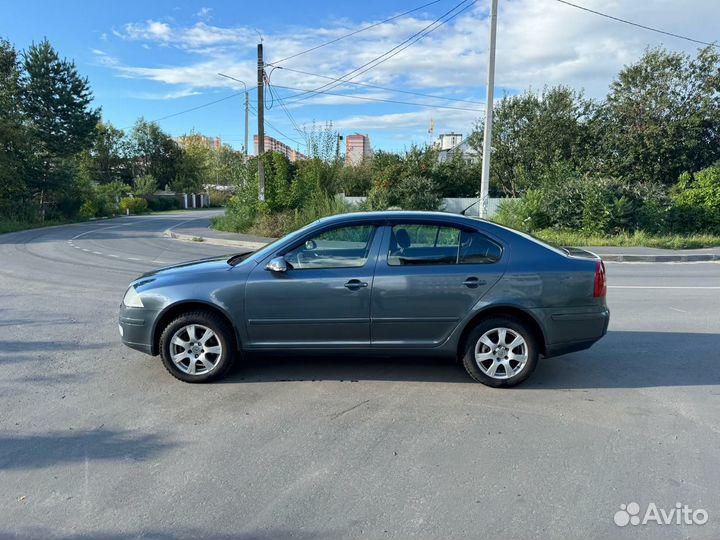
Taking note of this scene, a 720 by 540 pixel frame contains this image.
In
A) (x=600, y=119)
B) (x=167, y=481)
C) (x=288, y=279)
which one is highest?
(x=600, y=119)

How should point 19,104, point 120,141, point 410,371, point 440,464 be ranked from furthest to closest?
point 120,141, point 19,104, point 410,371, point 440,464

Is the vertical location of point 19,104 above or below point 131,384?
above

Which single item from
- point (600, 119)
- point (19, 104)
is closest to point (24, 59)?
point (19, 104)

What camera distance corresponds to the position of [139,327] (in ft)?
15.0

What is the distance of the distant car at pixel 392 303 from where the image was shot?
14.4 ft

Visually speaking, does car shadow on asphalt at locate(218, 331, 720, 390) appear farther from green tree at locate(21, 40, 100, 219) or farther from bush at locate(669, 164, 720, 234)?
green tree at locate(21, 40, 100, 219)

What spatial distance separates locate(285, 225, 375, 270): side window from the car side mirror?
0.27ft

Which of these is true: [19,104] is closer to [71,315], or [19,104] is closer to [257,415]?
[71,315]

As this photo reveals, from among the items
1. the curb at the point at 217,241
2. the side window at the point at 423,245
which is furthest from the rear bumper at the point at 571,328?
the curb at the point at 217,241

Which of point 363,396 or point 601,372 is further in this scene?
point 601,372

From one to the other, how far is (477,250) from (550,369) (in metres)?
1.52

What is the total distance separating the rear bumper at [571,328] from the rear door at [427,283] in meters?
0.66

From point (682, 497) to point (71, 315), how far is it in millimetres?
7420

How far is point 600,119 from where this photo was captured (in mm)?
24703
